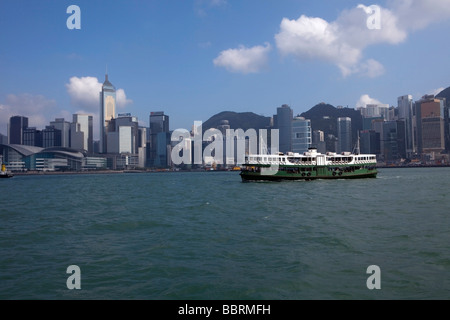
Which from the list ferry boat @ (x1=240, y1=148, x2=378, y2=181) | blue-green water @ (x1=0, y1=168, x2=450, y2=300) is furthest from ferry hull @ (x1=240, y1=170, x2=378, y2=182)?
blue-green water @ (x1=0, y1=168, x2=450, y2=300)

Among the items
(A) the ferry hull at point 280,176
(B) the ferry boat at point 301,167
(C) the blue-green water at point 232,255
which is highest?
(B) the ferry boat at point 301,167

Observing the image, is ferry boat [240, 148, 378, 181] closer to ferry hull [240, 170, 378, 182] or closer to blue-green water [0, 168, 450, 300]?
ferry hull [240, 170, 378, 182]

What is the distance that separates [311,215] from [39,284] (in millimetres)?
18472

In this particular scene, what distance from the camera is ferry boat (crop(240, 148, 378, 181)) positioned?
67.6 metres

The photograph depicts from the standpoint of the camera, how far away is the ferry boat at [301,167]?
6756cm

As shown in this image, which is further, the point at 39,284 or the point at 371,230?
the point at 371,230

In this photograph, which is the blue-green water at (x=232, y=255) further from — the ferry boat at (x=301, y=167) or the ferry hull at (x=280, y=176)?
the ferry boat at (x=301, y=167)

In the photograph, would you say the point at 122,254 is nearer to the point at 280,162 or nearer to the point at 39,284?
the point at 39,284

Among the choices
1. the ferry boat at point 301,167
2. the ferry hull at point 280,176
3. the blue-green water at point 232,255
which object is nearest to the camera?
the blue-green water at point 232,255

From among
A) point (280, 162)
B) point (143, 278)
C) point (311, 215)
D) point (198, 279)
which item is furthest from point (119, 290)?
point (280, 162)

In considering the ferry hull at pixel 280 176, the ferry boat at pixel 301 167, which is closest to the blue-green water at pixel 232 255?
the ferry hull at pixel 280 176

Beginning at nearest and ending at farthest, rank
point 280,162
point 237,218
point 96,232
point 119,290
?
point 119,290, point 96,232, point 237,218, point 280,162

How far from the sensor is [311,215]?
1019 inches
